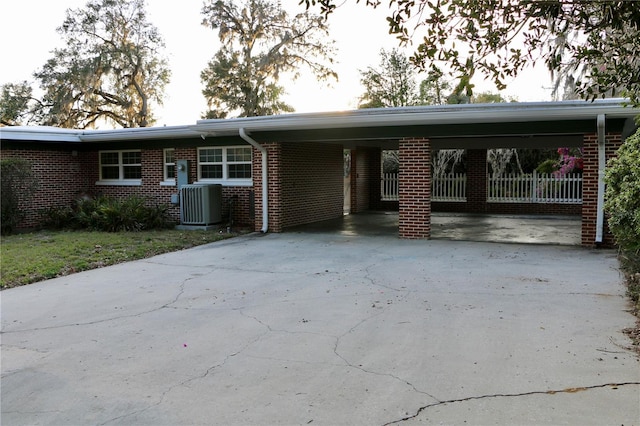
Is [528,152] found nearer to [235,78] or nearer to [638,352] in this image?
[235,78]

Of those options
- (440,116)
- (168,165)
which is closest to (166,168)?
(168,165)

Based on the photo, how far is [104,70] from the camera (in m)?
29.9

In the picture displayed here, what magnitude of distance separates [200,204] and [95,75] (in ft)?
61.1

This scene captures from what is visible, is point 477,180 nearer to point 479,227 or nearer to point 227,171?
point 479,227

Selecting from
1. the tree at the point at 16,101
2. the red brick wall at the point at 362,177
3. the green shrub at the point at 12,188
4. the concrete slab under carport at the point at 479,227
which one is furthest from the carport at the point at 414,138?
the tree at the point at 16,101

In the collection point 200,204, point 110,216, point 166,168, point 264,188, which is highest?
point 166,168

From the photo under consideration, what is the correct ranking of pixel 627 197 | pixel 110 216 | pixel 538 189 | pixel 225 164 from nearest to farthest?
1. pixel 627 197
2. pixel 110 216
3. pixel 225 164
4. pixel 538 189

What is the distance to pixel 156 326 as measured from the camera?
617cm

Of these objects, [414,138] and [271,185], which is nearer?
[414,138]

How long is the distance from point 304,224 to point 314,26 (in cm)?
1739

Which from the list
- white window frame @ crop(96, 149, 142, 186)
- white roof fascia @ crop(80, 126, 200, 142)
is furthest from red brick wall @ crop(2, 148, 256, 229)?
white roof fascia @ crop(80, 126, 200, 142)

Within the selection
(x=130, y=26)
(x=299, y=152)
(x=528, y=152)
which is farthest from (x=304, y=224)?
(x=130, y=26)

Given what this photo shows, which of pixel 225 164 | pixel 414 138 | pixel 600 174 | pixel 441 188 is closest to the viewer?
pixel 600 174

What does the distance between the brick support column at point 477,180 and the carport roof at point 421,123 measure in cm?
913
